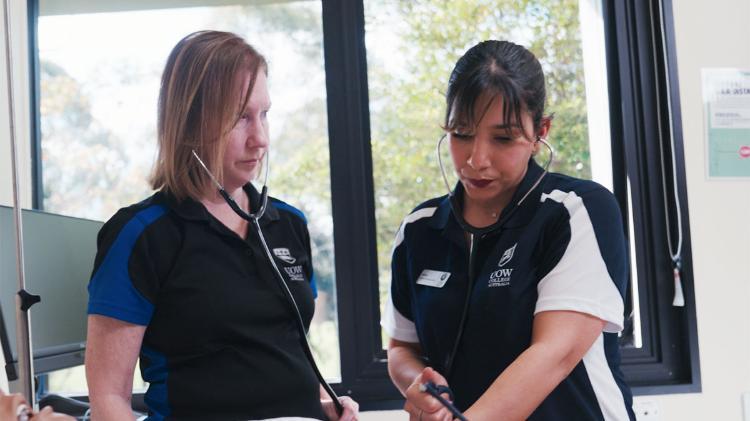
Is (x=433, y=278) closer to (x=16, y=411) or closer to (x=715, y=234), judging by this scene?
(x=16, y=411)

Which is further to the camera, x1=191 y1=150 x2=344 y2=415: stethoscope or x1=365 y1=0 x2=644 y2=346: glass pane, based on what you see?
x1=365 y1=0 x2=644 y2=346: glass pane

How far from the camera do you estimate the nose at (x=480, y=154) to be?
134 cm

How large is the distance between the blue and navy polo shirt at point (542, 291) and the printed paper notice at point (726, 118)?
1.11m

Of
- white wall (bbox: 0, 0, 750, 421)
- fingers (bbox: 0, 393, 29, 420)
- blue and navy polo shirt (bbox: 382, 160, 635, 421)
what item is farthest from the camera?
white wall (bbox: 0, 0, 750, 421)

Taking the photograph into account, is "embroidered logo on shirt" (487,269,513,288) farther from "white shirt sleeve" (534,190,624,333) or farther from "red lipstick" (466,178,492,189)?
"red lipstick" (466,178,492,189)

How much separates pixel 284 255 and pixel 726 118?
4.99 ft

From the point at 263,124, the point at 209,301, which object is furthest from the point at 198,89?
the point at 209,301

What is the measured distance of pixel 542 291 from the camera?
1279mm

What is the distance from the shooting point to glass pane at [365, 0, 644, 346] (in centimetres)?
243

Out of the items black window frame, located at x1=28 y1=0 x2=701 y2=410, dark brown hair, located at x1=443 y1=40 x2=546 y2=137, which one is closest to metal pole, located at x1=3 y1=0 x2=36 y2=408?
dark brown hair, located at x1=443 y1=40 x2=546 y2=137

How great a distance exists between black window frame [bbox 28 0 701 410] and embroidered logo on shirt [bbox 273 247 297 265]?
969 mm

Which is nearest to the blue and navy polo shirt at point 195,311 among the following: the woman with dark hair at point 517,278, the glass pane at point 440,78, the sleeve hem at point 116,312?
the sleeve hem at point 116,312

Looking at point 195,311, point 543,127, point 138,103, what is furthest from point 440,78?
point 195,311

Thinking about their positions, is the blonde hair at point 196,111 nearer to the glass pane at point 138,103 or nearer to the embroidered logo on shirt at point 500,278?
the embroidered logo on shirt at point 500,278
